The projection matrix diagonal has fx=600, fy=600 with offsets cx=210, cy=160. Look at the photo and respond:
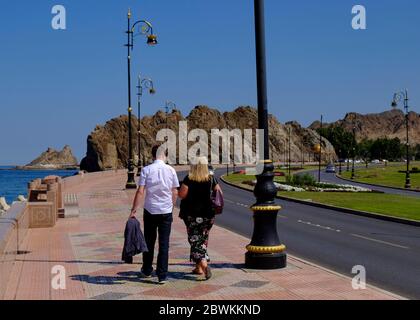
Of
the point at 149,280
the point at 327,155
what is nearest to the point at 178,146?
the point at 327,155

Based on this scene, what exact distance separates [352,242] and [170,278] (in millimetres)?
6992

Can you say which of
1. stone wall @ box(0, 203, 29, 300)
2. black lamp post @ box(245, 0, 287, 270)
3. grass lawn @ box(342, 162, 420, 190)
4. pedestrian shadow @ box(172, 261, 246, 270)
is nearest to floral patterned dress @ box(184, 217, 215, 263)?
pedestrian shadow @ box(172, 261, 246, 270)

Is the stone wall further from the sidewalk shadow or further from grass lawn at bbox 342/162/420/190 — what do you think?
grass lawn at bbox 342/162/420/190

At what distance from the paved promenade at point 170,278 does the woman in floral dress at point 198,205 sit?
480mm

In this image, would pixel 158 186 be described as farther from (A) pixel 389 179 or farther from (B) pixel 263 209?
(A) pixel 389 179

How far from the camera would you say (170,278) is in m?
9.56

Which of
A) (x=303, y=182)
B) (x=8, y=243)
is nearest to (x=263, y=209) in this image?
(x=8, y=243)

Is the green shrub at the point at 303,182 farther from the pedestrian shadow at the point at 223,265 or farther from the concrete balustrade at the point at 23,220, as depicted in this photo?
the pedestrian shadow at the point at 223,265

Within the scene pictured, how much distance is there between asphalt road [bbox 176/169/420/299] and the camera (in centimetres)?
1076

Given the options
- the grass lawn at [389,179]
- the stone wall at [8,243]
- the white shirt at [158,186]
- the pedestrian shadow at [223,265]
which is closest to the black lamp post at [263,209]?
the pedestrian shadow at [223,265]

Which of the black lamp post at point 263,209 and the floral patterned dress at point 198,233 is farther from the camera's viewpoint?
the black lamp post at point 263,209

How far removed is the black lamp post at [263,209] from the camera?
10.5 meters
